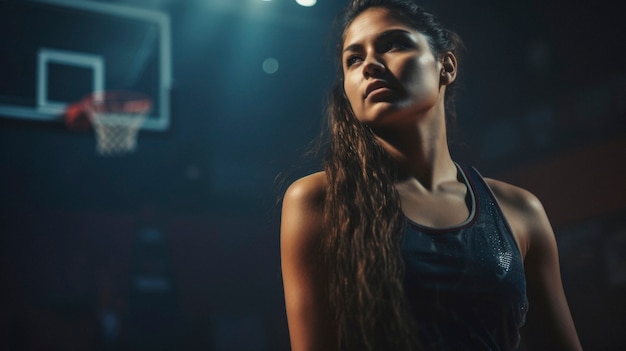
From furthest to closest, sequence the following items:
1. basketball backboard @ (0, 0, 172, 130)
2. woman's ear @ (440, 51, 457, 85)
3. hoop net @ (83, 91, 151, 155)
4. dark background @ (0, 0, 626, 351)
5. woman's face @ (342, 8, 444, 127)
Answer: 1. hoop net @ (83, 91, 151, 155)
2. basketball backboard @ (0, 0, 172, 130)
3. dark background @ (0, 0, 626, 351)
4. woman's ear @ (440, 51, 457, 85)
5. woman's face @ (342, 8, 444, 127)

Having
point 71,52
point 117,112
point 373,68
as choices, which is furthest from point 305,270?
point 71,52

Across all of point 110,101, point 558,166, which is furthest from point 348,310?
point 110,101

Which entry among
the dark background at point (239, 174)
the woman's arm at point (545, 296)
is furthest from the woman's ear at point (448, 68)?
the dark background at point (239, 174)

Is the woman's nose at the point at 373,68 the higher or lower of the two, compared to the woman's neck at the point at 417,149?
higher

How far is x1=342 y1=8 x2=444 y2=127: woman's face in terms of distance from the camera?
103 cm

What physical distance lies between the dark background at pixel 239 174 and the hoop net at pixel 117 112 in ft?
0.43

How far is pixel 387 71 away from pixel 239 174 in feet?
19.0

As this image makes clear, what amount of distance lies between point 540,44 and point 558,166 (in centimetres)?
82

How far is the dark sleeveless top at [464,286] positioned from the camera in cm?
90

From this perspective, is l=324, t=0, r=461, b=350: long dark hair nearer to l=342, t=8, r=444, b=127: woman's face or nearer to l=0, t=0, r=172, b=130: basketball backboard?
l=342, t=8, r=444, b=127: woman's face

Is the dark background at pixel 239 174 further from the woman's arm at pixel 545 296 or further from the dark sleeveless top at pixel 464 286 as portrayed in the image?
the dark sleeveless top at pixel 464 286

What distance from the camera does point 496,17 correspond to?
13.8 ft

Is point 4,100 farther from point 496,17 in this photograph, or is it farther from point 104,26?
point 496,17

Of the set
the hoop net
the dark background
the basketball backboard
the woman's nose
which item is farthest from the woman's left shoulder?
the hoop net
